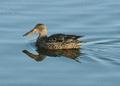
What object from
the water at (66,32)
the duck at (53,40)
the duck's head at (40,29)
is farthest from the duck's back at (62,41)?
the duck's head at (40,29)

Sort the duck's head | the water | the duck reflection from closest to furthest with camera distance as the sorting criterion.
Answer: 1. the water
2. the duck reflection
3. the duck's head

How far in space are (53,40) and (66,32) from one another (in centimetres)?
86

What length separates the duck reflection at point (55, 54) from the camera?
13.5 m

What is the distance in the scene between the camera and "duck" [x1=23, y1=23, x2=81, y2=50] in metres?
14.0

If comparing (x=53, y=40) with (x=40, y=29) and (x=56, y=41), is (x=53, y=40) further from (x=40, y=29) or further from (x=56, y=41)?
(x=40, y=29)

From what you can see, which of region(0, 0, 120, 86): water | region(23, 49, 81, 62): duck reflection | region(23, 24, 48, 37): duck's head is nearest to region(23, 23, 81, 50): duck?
region(23, 24, 48, 37): duck's head

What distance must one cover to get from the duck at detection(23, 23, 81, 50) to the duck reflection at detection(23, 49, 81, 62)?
0.12 m

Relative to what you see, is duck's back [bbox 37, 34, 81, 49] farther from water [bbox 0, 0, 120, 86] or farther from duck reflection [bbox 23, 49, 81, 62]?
water [bbox 0, 0, 120, 86]

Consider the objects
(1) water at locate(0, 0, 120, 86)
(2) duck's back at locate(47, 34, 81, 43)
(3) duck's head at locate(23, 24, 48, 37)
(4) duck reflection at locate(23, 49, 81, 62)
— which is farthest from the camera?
(3) duck's head at locate(23, 24, 48, 37)

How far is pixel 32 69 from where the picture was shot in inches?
492

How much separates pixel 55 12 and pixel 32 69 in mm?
4382

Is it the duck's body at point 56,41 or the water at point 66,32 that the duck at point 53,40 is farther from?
the water at point 66,32

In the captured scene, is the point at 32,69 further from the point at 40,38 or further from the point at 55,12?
the point at 55,12

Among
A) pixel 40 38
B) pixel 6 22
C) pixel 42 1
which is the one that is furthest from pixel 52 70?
pixel 42 1
